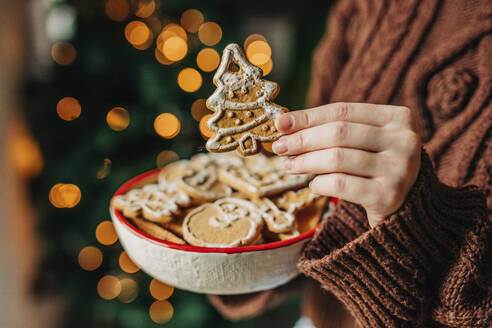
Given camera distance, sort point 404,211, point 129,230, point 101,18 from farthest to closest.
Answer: point 101,18 → point 129,230 → point 404,211

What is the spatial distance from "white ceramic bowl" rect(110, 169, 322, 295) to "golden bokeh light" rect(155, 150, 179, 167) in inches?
30.1

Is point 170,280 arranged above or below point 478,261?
below

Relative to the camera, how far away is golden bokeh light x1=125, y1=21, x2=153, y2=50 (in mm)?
1174

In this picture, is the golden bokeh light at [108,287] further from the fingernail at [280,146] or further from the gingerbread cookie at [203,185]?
the fingernail at [280,146]

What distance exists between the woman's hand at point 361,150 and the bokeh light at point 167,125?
91cm

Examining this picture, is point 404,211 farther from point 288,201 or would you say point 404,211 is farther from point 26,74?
point 26,74

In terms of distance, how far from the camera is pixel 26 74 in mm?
1305

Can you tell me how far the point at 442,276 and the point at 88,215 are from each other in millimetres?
1239

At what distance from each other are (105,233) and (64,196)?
0.21 meters

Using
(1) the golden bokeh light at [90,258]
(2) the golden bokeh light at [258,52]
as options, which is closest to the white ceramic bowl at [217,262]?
(1) the golden bokeh light at [90,258]

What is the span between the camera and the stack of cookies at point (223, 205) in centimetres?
51

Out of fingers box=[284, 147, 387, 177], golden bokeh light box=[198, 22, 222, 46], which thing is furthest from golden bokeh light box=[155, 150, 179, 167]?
fingers box=[284, 147, 387, 177]

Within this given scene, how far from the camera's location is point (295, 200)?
0.60 m

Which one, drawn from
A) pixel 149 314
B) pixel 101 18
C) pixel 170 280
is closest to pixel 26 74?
pixel 101 18
